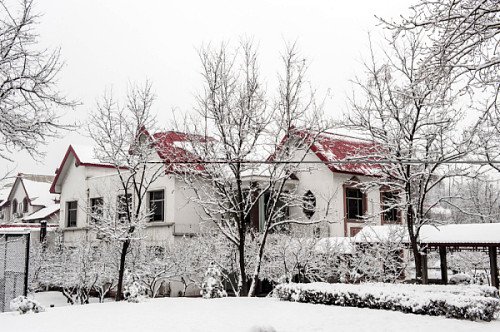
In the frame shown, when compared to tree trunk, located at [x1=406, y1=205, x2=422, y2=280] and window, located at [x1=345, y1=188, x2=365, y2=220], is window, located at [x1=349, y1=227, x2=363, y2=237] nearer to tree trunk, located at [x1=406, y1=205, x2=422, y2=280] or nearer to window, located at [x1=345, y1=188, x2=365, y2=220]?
window, located at [x1=345, y1=188, x2=365, y2=220]

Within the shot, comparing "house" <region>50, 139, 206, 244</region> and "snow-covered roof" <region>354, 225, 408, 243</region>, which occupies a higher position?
"house" <region>50, 139, 206, 244</region>

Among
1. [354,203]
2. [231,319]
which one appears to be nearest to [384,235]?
[354,203]

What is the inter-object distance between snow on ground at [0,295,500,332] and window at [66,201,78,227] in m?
19.2

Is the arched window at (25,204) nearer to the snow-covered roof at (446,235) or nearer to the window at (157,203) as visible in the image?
the window at (157,203)

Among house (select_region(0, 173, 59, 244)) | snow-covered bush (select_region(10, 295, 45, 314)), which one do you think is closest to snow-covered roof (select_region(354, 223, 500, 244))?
snow-covered bush (select_region(10, 295, 45, 314))

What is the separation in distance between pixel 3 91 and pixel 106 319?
6.47m

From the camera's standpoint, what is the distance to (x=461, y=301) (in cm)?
1311

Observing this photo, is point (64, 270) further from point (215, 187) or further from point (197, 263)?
point (215, 187)

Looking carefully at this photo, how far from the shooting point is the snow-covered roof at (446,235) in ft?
68.2

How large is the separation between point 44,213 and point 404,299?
119 ft

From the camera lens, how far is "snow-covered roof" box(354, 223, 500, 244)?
20781 mm

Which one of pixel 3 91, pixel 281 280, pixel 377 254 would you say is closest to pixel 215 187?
pixel 281 280

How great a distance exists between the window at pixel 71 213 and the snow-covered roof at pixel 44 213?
27.3ft

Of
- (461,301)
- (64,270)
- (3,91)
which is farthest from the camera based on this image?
(64,270)
